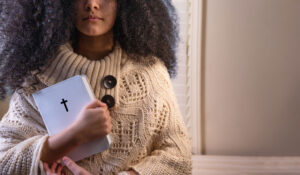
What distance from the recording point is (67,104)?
88 cm

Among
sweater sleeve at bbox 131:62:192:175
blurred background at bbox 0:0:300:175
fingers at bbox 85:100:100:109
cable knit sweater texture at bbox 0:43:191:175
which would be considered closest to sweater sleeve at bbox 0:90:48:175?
cable knit sweater texture at bbox 0:43:191:175

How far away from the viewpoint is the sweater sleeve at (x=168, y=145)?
2.99 feet

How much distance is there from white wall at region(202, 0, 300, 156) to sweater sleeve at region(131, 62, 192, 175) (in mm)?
811

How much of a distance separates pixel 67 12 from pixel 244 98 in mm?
1039

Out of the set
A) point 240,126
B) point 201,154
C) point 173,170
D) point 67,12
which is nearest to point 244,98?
point 240,126

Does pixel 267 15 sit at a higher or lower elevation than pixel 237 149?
higher

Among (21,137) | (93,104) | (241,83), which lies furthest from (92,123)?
(241,83)

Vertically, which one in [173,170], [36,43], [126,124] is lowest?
[173,170]

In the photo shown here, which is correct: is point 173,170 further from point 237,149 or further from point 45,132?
point 237,149

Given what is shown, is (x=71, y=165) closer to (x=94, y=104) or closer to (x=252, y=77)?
(x=94, y=104)

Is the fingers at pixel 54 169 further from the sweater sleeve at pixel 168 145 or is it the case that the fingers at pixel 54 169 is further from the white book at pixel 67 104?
the sweater sleeve at pixel 168 145

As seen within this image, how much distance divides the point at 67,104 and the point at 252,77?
1.07 metres

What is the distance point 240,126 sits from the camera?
1763 millimetres

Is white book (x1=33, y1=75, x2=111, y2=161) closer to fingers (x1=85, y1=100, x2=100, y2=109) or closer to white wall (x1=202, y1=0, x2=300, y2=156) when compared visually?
fingers (x1=85, y1=100, x2=100, y2=109)
